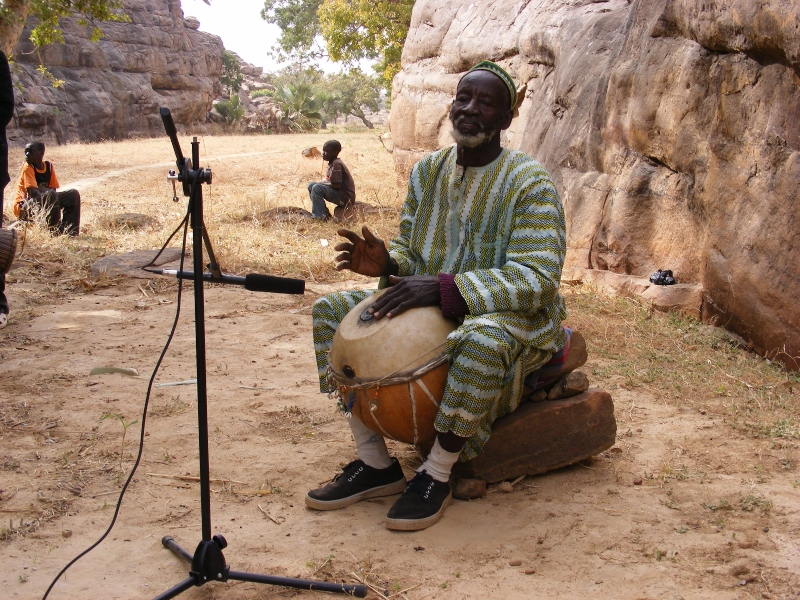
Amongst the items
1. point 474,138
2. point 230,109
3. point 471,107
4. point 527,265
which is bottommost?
point 527,265

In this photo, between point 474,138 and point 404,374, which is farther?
point 474,138

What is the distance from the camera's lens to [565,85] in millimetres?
8469

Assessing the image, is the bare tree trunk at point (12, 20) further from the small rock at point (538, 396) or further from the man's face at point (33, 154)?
the small rock at point (538, 396)

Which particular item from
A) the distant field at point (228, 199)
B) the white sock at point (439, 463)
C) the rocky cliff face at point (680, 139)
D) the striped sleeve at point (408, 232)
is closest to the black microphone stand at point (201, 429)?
the white sock at point (439, 463)

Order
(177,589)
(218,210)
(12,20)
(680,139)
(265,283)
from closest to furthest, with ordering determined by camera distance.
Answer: (265,283)
(177,589)
(680,139)
(12,20)
(218,210)

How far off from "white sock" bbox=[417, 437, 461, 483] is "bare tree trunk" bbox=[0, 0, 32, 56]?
1001cm

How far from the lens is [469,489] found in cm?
351

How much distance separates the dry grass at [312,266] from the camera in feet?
16.1

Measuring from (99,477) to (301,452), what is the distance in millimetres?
968

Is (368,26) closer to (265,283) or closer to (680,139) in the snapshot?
(680,139)

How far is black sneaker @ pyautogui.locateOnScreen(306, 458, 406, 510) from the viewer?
11.3 ft

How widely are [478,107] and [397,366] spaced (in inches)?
46.5

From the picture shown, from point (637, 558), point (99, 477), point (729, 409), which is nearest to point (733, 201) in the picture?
point (729, 409)

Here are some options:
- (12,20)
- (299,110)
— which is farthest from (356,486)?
(299,110)
